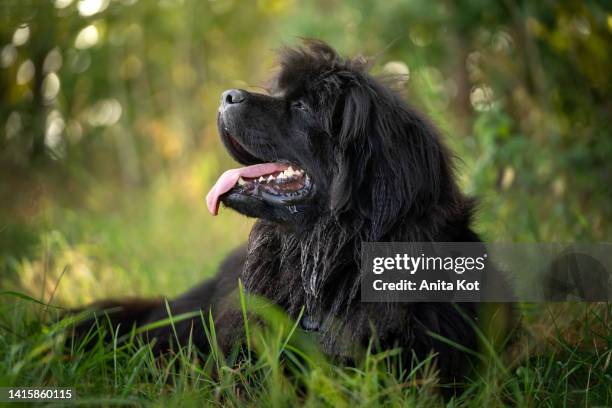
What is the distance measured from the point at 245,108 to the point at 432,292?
1.29 meters

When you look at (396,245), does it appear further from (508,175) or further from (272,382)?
(508,175)

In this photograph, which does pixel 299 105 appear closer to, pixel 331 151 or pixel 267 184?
pixel 331 151

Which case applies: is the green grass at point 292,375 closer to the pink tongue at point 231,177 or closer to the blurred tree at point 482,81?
the pink tongue at point 231,177

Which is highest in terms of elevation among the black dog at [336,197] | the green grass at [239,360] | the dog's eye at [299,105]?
the dog's eye at [299,105]

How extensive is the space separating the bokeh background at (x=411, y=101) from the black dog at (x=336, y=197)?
554 millimetres

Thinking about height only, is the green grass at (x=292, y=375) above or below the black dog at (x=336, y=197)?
below

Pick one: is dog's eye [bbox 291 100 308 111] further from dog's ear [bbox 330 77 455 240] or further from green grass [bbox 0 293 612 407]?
green grass [bbox 0 293 612 407]

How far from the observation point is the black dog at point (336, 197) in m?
2.83

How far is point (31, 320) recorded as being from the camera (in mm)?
3295

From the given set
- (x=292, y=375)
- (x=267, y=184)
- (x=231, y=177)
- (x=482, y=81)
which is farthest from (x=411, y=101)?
(x=482, y=81)

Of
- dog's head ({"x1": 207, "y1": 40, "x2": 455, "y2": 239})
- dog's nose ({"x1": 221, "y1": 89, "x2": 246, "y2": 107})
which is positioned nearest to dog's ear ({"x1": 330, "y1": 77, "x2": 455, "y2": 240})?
dog's head ({"x1": 207, "y1": 40, "x2": 455, "y2": 239})

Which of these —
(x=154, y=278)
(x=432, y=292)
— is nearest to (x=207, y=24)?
(x=154, y=278)

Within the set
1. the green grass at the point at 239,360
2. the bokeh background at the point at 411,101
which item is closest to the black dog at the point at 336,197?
the green grass at the point at 239,360

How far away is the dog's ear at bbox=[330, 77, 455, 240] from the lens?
2.86m
